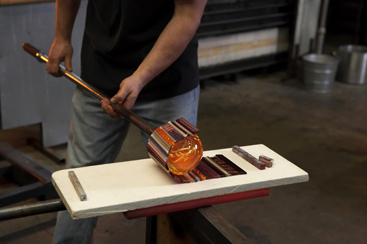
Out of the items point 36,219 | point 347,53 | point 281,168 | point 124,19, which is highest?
point 124,19

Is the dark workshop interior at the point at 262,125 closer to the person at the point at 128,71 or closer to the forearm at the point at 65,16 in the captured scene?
the person at the point at 128,71

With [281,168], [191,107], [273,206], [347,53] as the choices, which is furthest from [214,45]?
[281,168]

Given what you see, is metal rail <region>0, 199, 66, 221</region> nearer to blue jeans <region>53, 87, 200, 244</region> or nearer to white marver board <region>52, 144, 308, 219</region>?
white marver board <region>52, 144, 308, 219</region>

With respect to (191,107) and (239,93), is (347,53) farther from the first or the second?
(191,107)

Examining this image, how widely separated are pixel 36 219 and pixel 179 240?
120cm

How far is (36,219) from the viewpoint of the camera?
6.81ft

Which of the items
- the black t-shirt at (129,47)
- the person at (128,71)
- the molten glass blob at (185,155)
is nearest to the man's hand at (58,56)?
the person at (128,71)

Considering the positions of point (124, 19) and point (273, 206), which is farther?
point (273, 206)

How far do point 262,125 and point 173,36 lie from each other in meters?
2.20

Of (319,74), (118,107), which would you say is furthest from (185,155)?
(319,74)

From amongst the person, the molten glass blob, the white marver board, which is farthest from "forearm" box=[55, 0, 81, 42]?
the molten glass blob

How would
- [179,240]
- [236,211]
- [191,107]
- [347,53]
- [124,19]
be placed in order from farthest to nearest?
[347,53] < [236,211] < [191,107] < [124,19] < [179,240]

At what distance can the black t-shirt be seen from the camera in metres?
1.27

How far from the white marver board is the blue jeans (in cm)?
30
